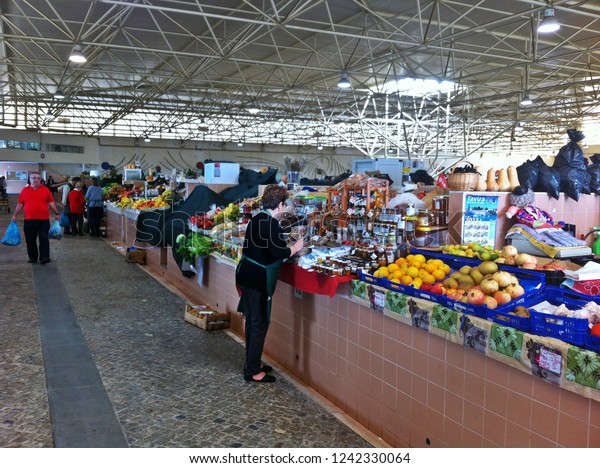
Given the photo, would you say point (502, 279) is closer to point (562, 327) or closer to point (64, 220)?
point (562, 327)

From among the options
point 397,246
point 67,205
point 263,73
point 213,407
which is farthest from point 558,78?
point 213,407

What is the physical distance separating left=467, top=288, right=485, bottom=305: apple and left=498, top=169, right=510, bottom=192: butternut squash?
2.11m

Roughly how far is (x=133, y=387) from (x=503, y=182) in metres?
3.56

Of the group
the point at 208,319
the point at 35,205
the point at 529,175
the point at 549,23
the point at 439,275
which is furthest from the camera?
the point at 35,205

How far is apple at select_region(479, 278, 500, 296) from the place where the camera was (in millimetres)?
3062

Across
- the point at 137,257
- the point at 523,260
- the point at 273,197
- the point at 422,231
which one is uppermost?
the point at 273,197

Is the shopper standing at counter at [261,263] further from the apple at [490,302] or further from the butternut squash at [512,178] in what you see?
the butternut squash at [512,178]

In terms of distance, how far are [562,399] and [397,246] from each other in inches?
78.8

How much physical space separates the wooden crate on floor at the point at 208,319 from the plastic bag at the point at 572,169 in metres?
3.70

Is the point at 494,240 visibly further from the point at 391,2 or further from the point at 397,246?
the point at 391,2

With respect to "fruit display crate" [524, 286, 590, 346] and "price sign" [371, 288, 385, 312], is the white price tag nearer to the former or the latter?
"fruit display crate" [524, 286, 590, 346]

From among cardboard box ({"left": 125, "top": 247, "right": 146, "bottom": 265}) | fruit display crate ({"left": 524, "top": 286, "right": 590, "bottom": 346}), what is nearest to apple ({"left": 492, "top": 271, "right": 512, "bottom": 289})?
fruit display crate ({"left": 524, "top": 286, "right": 590, "bottom": 346})

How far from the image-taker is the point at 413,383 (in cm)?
333

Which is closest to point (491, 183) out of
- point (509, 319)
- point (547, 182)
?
point (547, 182)
